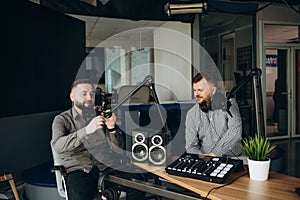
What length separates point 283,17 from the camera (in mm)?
6578

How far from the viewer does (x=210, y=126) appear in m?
2.46

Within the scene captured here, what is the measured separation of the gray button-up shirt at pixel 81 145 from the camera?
2.38m

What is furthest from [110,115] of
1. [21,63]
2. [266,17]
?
[266,17]

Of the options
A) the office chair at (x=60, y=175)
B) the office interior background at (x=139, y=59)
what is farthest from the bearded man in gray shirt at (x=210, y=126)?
the office chair at (x=60, y=175)

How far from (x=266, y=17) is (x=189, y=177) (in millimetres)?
5612

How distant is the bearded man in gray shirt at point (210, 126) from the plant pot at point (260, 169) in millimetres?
684

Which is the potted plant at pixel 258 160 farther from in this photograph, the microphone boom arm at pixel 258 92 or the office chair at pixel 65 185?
the office chair at pixel 65 185

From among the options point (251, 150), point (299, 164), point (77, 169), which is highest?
point (251, 150)

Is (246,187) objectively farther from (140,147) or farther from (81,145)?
(81,145)

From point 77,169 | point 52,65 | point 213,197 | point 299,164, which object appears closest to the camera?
point 213,197

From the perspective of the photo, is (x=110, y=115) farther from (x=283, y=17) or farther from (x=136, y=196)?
(x=283, y=17)

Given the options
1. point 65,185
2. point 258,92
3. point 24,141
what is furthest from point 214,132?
point 24,141

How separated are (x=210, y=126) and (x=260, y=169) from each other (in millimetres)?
871

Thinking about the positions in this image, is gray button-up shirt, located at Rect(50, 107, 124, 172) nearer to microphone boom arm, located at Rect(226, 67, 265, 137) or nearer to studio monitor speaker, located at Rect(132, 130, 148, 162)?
studio monitor speaker, located at Rect(132, 130, 148, 162)
